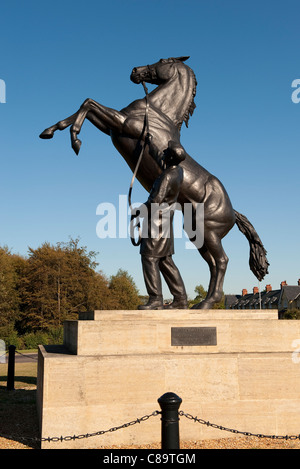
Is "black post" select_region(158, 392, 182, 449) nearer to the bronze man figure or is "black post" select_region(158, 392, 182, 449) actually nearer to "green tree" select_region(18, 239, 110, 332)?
the bronze man figure

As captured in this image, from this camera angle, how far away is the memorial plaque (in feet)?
19.5

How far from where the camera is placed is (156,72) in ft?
25.9

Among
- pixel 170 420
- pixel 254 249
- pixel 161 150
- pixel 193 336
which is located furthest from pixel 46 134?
→ pixel 170 420

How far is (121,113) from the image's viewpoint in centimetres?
708

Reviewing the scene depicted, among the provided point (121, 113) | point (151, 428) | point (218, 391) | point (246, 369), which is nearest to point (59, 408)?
point (151, 428)

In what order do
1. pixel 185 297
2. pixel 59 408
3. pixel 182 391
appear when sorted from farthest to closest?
pixel 185 297, pixel 182 391, pixel 59 408

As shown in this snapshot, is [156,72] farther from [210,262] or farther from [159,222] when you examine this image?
[210,262]

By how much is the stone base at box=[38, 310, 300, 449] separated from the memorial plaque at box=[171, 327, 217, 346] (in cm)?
1

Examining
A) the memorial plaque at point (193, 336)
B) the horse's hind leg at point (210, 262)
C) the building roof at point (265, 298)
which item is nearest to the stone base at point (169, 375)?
the memorial plaque at point (193, 336)

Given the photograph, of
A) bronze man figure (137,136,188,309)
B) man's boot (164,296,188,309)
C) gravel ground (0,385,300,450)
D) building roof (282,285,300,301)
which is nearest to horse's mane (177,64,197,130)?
bronze man figure (137,136,188,309)

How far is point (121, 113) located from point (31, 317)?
30899 mm

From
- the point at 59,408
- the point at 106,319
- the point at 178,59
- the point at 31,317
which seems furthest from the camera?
the point at 31,317
